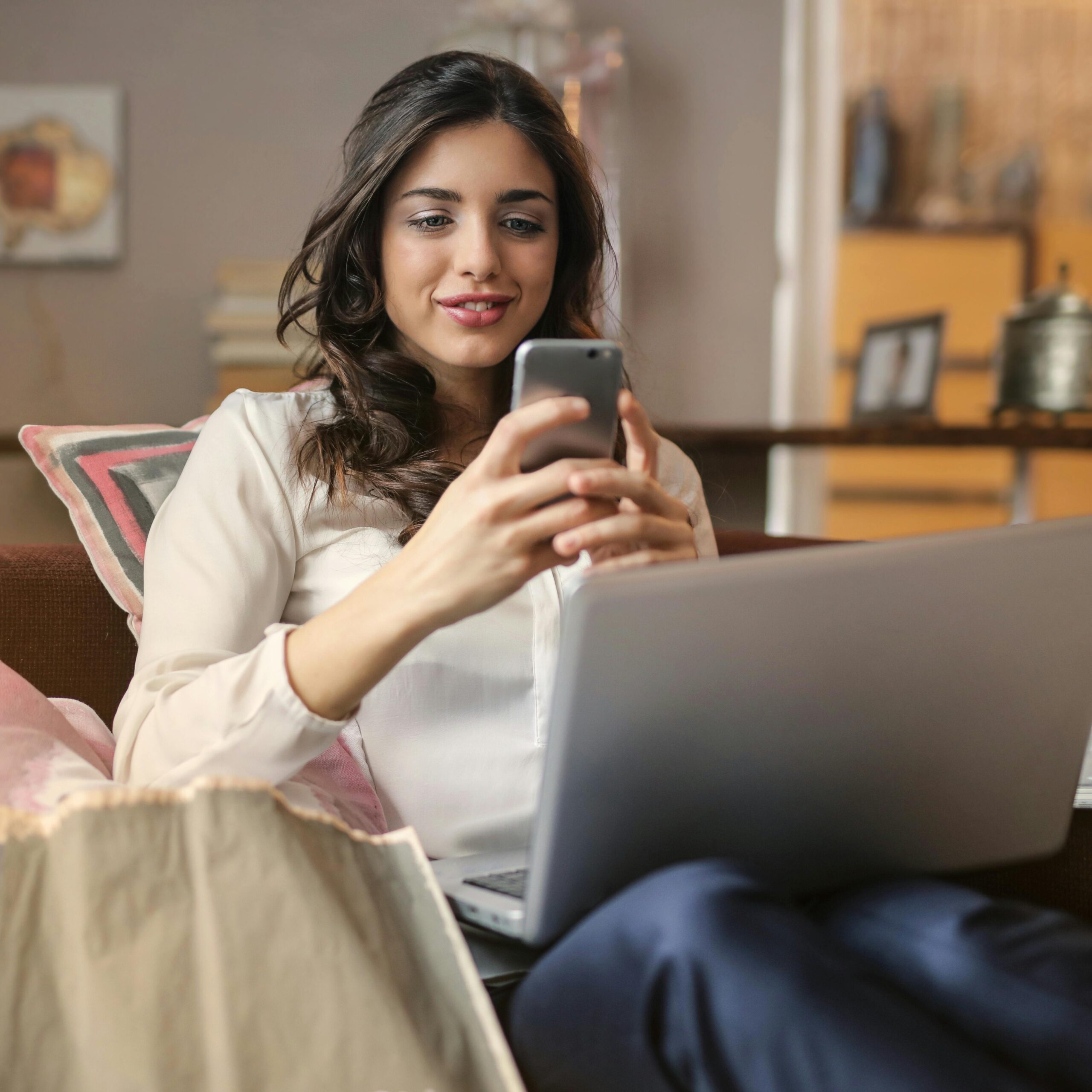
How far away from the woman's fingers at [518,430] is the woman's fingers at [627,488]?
33 mm

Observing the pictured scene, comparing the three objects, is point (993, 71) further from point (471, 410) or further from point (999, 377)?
point (471, 410)

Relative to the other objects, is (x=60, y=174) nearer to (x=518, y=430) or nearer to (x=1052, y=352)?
(x=1052, y=352)

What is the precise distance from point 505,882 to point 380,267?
637mm

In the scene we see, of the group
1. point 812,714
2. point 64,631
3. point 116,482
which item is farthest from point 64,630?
point 812,714

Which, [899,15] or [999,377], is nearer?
[999,377]

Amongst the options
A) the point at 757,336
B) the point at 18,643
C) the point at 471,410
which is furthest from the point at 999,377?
the point at 18,643

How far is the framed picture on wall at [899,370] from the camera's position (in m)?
2.73

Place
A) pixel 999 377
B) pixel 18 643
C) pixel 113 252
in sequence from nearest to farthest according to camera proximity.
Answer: pixel 18 643
pixel 999 377
pixel 113 252

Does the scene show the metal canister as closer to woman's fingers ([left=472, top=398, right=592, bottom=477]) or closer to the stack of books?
the stack of books

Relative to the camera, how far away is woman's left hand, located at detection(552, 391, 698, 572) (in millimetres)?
712

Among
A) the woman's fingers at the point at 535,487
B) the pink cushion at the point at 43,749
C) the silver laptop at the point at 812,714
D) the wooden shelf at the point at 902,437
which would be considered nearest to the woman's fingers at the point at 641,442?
the woman's fingers at the point at 535,487

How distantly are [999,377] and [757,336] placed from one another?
28.3 inches

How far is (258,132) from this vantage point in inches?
109

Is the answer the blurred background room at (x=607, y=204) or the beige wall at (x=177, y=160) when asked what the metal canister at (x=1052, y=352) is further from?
the beige wall at (x=177, y=160)
